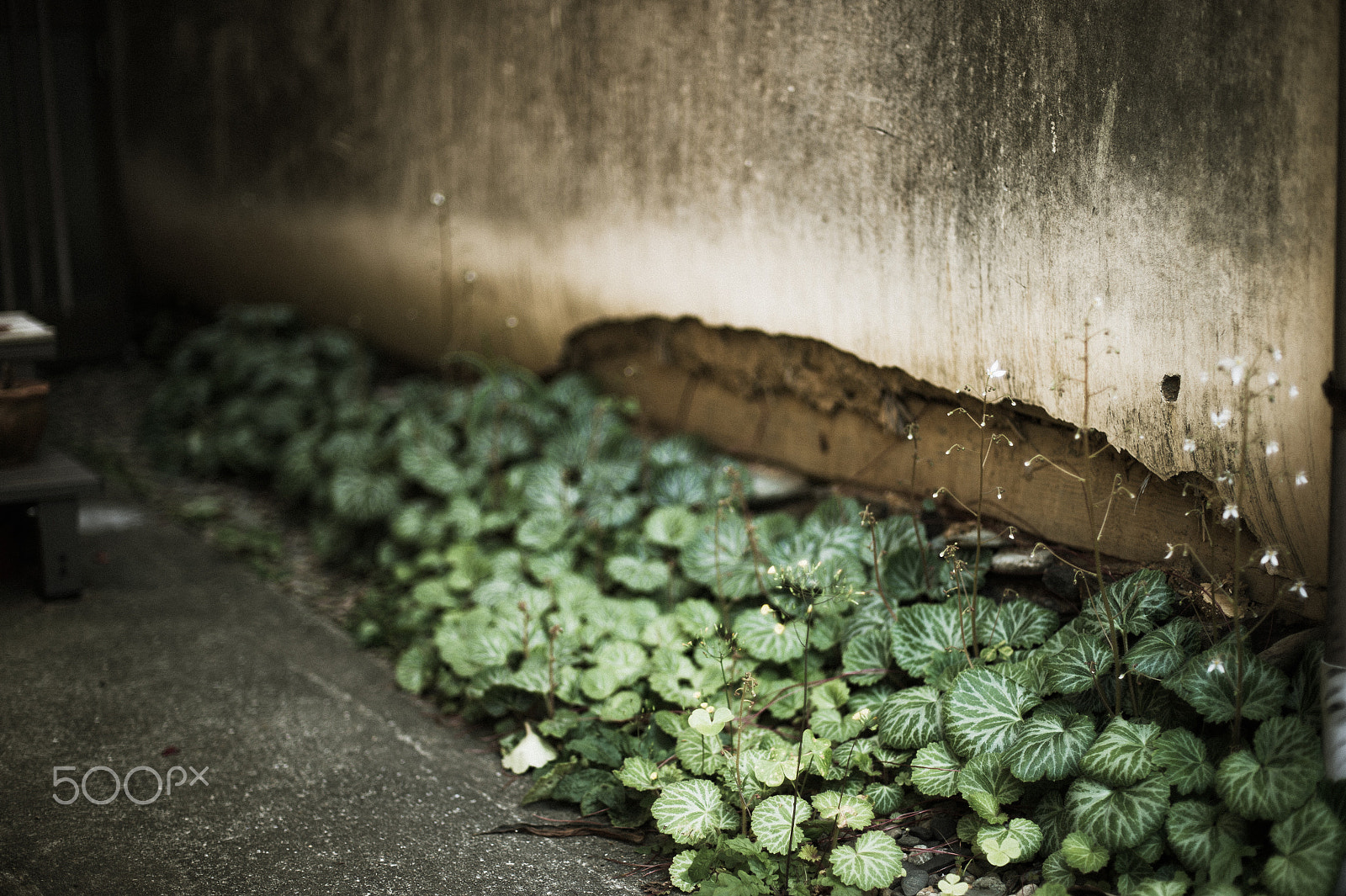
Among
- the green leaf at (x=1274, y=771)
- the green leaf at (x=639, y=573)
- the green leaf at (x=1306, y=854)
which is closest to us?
the green leaf at (x=1306, y=854)

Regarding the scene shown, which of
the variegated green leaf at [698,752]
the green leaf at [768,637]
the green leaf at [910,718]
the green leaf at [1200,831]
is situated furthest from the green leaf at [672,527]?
the green leaf at [1200,831]

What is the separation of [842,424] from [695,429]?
72cm

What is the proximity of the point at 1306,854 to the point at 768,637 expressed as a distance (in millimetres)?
1282

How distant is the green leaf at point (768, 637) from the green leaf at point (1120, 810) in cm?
80

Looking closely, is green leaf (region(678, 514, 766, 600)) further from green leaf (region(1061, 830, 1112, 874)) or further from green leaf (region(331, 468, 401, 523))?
green leaf (region(331, 468, 401, 523))

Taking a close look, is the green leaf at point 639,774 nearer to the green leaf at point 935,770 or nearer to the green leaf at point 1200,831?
the green leaf at point 935,770

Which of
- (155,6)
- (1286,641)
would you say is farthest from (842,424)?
(155,6)

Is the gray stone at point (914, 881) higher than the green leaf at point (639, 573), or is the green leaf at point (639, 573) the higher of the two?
the green leaf at point (639, 573)

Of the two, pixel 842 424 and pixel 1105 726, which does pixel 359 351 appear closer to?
pixel 842 424

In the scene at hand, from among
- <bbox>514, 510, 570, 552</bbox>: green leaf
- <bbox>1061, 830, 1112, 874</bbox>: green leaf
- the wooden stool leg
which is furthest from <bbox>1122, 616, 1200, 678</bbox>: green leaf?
the wooden stool leg

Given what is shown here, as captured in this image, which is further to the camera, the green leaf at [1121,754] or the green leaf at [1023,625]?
the green leaf at [1023,625]

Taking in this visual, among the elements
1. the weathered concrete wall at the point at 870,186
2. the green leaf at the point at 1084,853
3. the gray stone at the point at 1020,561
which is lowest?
the green leaf at the point at 1084,853

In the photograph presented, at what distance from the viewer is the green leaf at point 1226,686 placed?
82.2 inches
